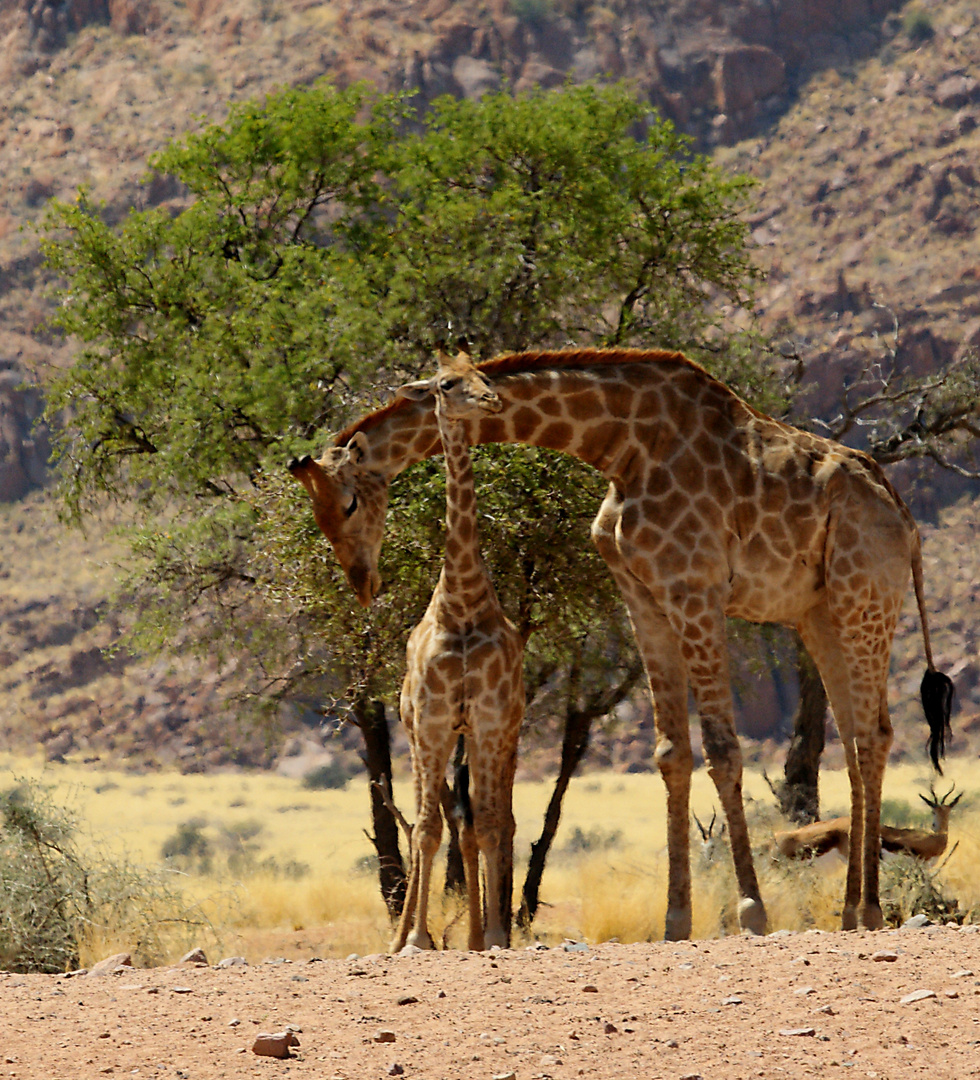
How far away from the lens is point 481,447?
41.9 ft

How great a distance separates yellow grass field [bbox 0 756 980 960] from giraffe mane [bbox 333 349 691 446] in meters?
4.56

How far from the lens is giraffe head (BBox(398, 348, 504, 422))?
8375mm

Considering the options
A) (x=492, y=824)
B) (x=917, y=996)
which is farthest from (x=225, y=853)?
(x=917, y=996)

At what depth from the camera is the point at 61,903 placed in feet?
37.9

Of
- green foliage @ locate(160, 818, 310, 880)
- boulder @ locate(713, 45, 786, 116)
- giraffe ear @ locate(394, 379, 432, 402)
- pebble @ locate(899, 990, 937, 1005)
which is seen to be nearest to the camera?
pebble @ locate(899, 990, 937, 1005)

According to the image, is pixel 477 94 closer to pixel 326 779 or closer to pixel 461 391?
pixel 326 779

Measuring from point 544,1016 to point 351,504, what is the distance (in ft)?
12.5

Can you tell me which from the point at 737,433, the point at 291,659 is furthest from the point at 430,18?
the point at 737,433

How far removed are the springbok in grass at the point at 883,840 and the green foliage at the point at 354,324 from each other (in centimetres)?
290

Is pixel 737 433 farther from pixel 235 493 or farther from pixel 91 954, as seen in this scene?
pixel 235 493

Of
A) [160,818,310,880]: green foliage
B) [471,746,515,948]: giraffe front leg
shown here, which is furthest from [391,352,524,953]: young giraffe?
[160,818,310,880]: green foliage

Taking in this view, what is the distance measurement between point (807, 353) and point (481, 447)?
40852mm

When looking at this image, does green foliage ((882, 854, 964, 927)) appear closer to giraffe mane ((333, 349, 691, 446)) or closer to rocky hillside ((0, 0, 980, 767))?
giraffe mane ((333, 349, 691, 446))

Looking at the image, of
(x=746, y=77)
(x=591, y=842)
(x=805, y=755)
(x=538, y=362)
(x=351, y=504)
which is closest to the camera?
(x=351, y=504)
